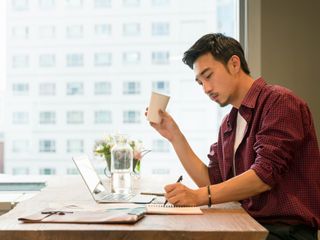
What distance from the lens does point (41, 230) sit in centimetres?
102

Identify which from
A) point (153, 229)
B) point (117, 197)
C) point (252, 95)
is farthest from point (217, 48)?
point (153, 229)

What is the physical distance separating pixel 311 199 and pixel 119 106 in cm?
147

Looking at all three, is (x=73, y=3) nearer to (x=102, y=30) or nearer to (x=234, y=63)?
(x=102, y=30)

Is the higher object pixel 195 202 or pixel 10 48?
pixel 10 48

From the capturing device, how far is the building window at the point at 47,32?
2637 mm

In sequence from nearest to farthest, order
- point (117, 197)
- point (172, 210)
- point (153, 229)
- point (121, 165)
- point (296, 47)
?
1. point (153, 229)
2. point (172, 210)
3. point (117, 197)
4. point (121, 165)
5. point (296, 47)

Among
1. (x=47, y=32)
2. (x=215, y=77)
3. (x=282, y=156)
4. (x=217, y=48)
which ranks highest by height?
(x=47, y=32)

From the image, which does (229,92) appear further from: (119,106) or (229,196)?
(119,106)

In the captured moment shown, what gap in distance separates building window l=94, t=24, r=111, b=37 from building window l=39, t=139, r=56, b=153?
0.74 m

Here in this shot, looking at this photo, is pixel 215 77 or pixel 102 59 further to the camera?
pixel 102 59

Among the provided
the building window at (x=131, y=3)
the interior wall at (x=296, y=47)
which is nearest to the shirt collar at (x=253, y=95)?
the interior wall at (x=296, y=47)

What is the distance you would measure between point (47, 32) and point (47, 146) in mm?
725

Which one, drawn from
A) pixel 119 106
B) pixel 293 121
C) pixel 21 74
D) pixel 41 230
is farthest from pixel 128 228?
pixel 21 74

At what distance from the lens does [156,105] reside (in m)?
1.64
